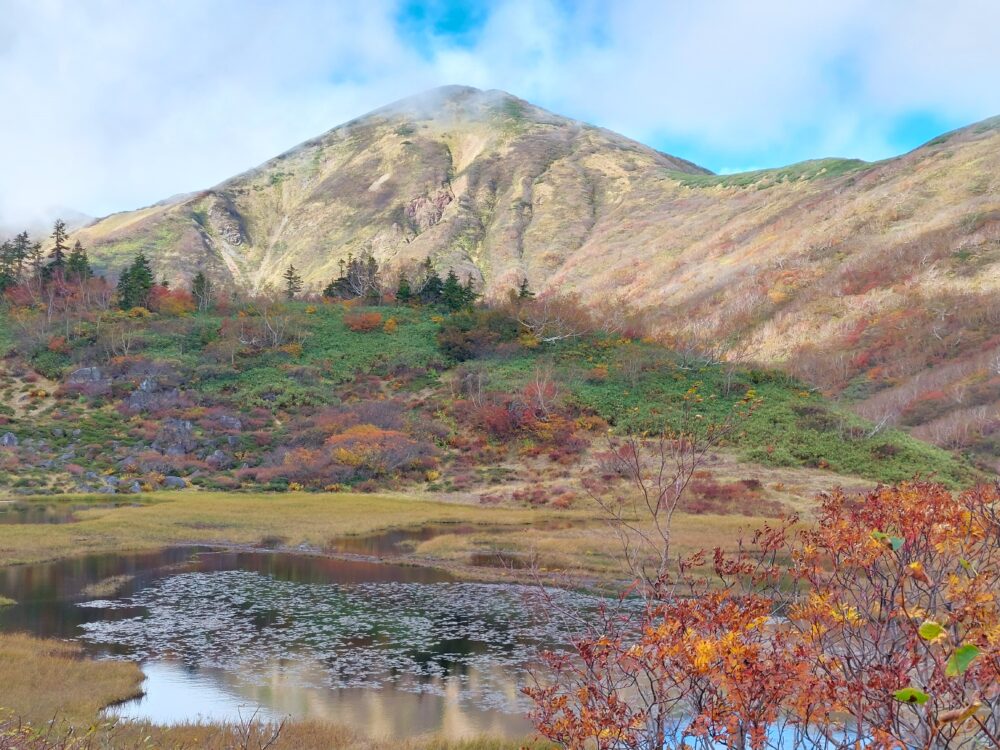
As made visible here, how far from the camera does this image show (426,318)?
95.9 meters

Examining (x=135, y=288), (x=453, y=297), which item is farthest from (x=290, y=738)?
(x=135, y=288)

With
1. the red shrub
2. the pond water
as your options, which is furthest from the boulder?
the pond water

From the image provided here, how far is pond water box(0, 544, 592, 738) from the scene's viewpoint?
17828 millimetres

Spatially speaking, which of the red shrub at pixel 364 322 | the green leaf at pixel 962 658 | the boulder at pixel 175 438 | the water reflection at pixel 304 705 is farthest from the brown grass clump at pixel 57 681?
the red shrub at pixel 364 322

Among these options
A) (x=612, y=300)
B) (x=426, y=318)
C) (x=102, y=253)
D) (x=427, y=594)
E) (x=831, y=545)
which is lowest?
(x=427, y=594)

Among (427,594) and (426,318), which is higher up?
(426,318)

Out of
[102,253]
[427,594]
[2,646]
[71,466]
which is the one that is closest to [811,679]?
[2,646]

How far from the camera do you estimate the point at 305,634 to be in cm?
2405

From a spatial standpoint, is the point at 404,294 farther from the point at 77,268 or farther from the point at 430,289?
the point at 77,268

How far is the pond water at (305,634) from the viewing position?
702 inches

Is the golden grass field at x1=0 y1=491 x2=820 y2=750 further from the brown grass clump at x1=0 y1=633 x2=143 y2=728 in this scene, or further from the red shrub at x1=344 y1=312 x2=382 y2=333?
the red shrub at x1=344 y1=312 x2=382 y2=333

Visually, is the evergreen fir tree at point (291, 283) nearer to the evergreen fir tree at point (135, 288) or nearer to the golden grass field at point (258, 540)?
the evergreen fir tree at point (135, 288)

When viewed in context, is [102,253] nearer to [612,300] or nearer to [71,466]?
[612,300]

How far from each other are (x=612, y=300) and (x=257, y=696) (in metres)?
145
